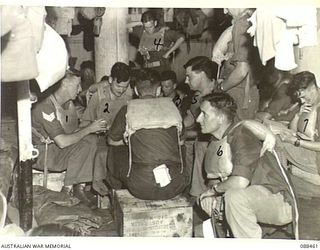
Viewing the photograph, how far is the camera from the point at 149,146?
131 cm

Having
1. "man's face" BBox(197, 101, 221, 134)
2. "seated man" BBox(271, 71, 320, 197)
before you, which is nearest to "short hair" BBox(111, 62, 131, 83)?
"man's face" BBox(197, 101, 221, 134)

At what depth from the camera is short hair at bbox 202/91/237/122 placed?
1.30 metres

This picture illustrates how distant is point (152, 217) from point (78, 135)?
16 centimetres

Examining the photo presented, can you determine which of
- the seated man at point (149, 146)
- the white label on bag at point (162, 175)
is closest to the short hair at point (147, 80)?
the seated man at point (149, 146)

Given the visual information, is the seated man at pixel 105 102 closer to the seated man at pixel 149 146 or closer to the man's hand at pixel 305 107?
the seated man at pixel 149 146

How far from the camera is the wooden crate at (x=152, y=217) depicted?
4.22ft

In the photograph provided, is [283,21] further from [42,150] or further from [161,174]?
[42,150]

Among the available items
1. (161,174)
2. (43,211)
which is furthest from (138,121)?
(43,211)

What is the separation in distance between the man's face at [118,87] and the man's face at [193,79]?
9 cm

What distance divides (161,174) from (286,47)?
25cm

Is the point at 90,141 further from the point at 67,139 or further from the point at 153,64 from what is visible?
the point at 153,64

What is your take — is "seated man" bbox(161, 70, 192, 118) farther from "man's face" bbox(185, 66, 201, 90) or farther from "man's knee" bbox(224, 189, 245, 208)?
"man's knee" bbox(224, 189, 245, 208)

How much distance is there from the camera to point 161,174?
4.30ft
